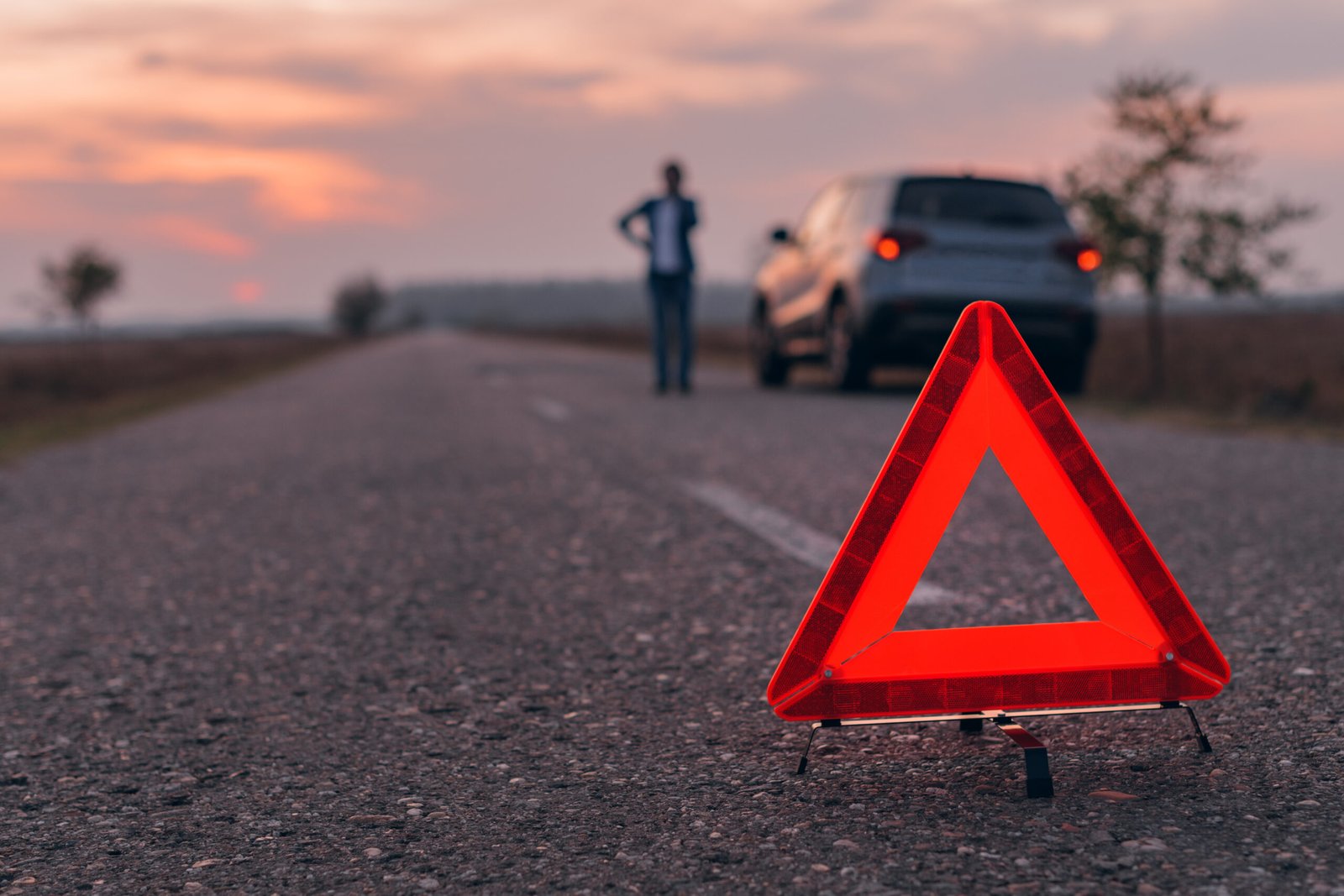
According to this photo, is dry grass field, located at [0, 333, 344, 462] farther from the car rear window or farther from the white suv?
the car rear window

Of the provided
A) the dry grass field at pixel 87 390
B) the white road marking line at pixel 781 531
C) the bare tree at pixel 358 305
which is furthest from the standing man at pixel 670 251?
the bare tree at pixel 358 305

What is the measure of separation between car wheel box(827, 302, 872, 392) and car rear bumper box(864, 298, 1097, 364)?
1.13 ft

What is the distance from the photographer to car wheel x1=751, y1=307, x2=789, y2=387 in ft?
43.6

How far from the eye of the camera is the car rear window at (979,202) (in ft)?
32.5

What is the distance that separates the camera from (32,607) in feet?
12.8

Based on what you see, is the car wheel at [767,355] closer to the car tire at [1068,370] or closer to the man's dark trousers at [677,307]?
the man's dark trousers at [677,307]

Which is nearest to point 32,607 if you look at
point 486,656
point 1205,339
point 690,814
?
point 486,656

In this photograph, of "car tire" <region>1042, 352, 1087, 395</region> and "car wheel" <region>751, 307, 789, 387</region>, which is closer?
"car tire" <region>1042, 352, 1087, 395</region>

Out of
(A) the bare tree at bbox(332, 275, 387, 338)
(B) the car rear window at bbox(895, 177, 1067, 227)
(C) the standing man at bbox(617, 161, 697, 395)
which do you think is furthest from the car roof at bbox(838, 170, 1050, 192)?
(A) the bare tree at bbox(332, 275, 387, 338)

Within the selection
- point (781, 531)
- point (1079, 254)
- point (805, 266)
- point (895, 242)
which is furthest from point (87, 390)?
Answer: point (781, 531)

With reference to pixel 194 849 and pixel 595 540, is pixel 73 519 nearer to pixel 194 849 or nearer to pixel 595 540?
pixel 595 540

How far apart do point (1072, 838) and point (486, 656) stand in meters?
1.72

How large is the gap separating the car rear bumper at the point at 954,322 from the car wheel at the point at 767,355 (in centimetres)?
311

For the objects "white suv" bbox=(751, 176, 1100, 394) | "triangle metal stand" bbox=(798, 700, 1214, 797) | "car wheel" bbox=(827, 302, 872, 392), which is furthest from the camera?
"car wheel" bbox=(827, 302, 872, 392)
